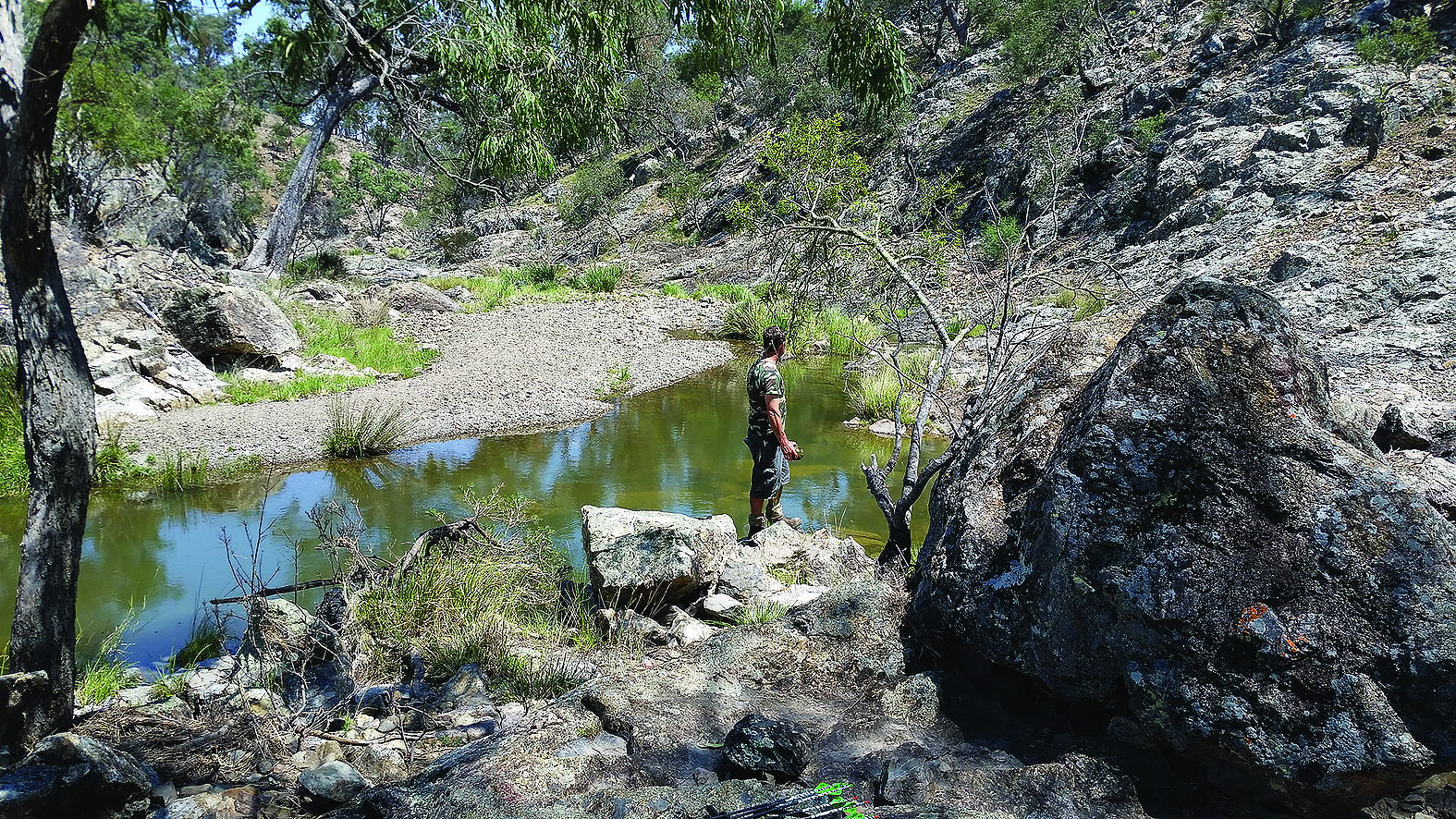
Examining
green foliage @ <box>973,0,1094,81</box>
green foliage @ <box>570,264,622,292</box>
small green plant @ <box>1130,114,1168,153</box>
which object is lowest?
green foliage @ <box>570,264,622,292</box>

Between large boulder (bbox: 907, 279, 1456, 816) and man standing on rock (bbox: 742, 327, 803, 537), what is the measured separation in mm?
3547

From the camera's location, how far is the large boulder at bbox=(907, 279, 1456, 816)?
2.33 meters

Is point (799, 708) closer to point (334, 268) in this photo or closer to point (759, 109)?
point (334, 268)

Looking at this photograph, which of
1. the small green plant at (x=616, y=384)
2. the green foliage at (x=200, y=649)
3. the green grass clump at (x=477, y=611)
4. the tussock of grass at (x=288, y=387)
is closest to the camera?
the green grass clump at (x=477, y=611)

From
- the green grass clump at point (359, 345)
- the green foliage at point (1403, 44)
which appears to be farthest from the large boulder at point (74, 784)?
the green foliage at point (1403, 44)

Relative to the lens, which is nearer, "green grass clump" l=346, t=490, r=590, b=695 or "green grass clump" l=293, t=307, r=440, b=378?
"green grass clump" l=346, t=490, r=590, b=695

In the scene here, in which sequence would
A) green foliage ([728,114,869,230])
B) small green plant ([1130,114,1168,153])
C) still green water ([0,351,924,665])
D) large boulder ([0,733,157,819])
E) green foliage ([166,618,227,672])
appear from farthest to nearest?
small green plant ([1130,114,1168,153])
green foliage ([728,114,869,230])
still green water ([0,351,924,665])
green foliage ([166,618,227,672])
large boulder ([0,733,157,819])

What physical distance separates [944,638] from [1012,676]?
37cm

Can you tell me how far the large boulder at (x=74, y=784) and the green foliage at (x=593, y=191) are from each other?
38.4 m

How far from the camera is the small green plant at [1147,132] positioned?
66.2 ft

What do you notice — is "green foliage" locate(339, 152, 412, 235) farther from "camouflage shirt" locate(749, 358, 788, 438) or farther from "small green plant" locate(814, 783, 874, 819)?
"small green plant" locate(814, 783, 874, 819)

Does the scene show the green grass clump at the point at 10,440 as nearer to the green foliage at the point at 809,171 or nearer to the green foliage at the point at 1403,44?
the green foliage at the point at 809,171

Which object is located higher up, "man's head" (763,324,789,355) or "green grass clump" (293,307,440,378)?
"green grass clump" (293,307,440,378)

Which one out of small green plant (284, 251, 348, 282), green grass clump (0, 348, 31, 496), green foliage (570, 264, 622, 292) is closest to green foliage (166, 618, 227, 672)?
green grass clump (0, 348, 31, 496)
